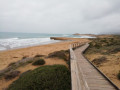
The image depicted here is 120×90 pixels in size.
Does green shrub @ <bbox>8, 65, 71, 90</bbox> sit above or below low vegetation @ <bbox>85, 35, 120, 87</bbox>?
above

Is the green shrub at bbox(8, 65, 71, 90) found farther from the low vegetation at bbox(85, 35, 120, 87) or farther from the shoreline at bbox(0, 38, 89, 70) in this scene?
the shoreline at bbox(0, 38, 89, 70)

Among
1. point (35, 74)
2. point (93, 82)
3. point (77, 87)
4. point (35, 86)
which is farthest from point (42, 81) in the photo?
Answer: point (93, 82)

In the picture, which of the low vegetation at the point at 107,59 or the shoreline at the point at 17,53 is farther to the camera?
the shoreline at the point at 17,53

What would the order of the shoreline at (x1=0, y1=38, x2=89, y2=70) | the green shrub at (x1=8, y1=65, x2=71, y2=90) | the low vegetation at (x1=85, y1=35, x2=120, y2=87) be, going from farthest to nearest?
the shoreline at (x1=0, y1=38, x2=89, y2=70), the low vegetation at (x1=85, y1=35, x2=120, y2=87), the green shrub at (x1=8, y1=65, x2=71, y2=90)

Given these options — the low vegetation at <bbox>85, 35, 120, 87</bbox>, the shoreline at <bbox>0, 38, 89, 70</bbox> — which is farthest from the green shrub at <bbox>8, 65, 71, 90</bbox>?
the shoreline at <bbox>0, 38, 89, 70</bbox>

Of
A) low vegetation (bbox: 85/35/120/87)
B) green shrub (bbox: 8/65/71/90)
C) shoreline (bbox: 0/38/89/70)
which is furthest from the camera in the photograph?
shoreline (bbox: 0/38/89/70)

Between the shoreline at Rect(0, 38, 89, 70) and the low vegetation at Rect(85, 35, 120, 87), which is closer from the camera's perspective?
the low vegetation at Rect(85, 35, 120, 87)

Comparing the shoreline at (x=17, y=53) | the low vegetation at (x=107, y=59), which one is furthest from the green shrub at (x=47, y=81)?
the shoreline at (x=17, y=53)

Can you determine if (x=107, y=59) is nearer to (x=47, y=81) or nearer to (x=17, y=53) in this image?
(x=47, y=81)

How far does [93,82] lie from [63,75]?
5.17 feet

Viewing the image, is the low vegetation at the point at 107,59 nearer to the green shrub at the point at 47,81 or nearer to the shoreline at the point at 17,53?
the green shrub at the point at 47,81

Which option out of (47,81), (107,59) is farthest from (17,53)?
(107,59)

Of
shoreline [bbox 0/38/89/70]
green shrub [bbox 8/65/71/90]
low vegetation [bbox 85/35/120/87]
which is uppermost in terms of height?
green shrub [bbox 8/65/71/90]

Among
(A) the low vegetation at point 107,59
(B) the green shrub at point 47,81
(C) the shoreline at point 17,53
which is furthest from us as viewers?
(C) the shoreline at point 17,53
